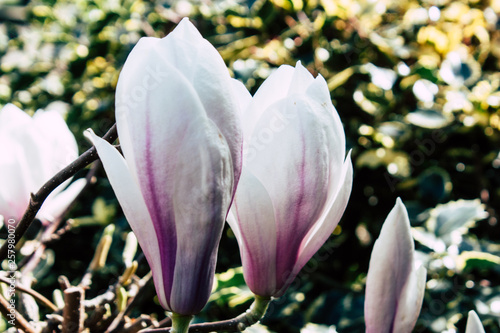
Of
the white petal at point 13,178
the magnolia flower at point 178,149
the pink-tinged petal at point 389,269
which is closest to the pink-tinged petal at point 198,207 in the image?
the magnolia flower at point 178,149

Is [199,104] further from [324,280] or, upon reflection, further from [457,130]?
[457,130]

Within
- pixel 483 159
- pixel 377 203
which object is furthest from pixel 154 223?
pixel 483 159

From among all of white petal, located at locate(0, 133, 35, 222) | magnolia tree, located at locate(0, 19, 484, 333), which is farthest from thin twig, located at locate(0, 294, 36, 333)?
white petal, located at locate(0, 133, 35, 222)

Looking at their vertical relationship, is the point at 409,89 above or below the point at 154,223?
below

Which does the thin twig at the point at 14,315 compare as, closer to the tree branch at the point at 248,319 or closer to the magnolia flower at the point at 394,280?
the tree branch at the point at 248,319

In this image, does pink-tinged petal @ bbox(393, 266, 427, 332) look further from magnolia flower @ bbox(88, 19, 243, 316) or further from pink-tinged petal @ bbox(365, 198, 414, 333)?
magnolia flower @ bbox(88, 19, 243, 316)

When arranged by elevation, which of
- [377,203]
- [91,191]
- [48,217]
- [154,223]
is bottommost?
[377,203]
